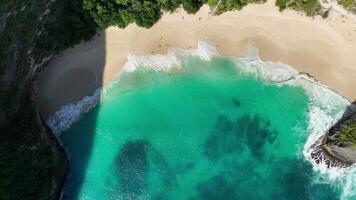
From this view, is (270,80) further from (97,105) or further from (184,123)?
(97,105)

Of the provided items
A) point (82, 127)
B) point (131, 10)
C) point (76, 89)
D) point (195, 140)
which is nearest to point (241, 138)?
point (195, 140)

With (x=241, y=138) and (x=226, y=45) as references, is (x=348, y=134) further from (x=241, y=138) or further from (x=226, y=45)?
(x=226, y=45)

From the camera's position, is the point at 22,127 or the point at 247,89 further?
the point at 247,89

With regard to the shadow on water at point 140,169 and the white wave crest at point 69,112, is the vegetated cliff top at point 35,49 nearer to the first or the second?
the white wave crest at point 69,112

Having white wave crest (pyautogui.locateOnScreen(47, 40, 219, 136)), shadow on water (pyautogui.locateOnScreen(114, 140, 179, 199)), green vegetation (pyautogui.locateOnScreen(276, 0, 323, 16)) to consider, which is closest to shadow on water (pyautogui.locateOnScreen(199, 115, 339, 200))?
shadow on water (pyautogui.locateOnScreen(114, 140, 179, 199))

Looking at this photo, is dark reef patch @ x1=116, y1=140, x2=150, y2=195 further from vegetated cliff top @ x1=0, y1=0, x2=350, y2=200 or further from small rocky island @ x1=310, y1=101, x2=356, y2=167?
small rocky island @ x1=310, y1=101, x2=356, y2=167

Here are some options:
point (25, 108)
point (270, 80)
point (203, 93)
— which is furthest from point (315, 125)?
point (25, 108)

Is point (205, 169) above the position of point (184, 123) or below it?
below
